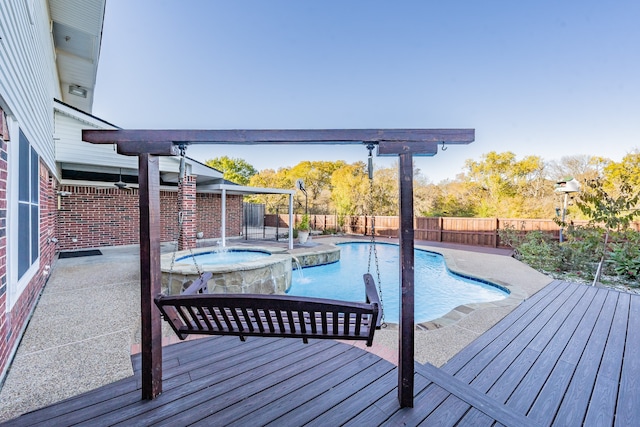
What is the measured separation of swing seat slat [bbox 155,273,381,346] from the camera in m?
1.73

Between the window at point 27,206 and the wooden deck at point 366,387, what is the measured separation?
6.22ft

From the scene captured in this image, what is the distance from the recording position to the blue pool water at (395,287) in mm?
5957

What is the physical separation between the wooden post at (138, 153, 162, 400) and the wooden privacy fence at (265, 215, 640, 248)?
8049mm

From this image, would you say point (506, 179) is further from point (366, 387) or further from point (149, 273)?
point (149, 273)

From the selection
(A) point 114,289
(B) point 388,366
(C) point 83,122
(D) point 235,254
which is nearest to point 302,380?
(B) point 388,366

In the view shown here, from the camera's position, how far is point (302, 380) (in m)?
2.12

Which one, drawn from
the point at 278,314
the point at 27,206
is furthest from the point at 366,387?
the point at 27,206

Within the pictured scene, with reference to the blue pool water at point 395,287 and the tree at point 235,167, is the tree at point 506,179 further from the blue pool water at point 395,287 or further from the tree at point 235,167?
the tree at point 235,167

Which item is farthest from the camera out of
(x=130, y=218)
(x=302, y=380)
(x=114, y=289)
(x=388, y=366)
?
(x=130, y=218)

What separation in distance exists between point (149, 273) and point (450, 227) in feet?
45.4

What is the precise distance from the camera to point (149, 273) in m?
1.94

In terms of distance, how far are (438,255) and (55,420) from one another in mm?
10277

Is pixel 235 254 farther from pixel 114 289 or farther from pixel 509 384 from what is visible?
pixel 509 384

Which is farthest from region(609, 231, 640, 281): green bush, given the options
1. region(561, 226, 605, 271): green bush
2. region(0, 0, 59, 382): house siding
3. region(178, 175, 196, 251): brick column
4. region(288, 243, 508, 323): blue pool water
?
region(178, 175, 196, 251): brick column
